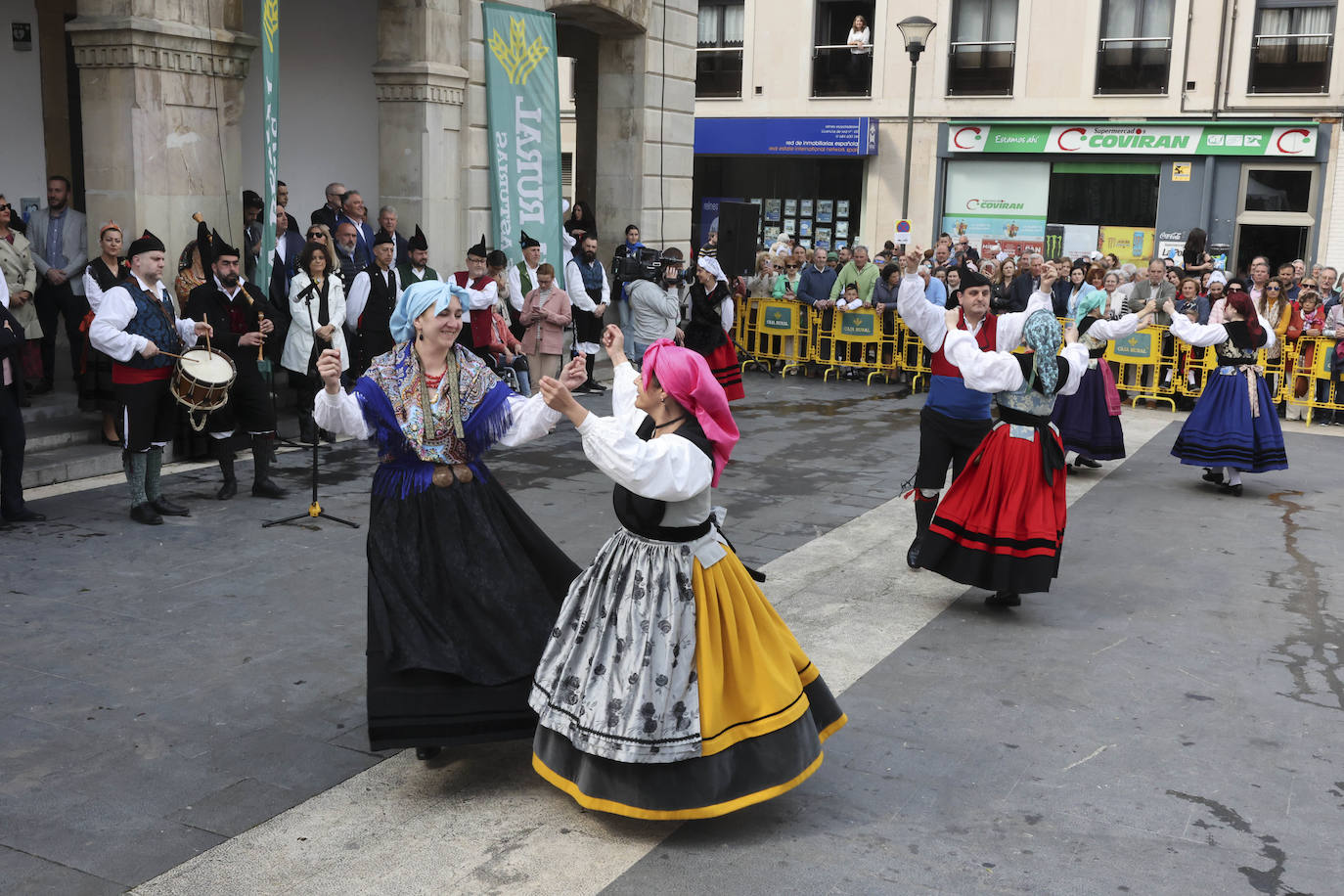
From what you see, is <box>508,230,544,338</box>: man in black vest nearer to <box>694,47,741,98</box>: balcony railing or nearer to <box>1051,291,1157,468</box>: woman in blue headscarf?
<box>1051,291,1157,468</box>: woman in blue headscarf

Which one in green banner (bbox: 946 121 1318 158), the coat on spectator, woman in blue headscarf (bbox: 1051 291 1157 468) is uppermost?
Result: green banner (bbox: 946 121 1318 158)

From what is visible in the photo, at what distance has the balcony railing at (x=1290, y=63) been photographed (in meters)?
24.6

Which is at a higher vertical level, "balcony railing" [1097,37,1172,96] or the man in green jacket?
"balcony railing" [1097,37,1172,96]

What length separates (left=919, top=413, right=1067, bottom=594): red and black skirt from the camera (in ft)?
22.8

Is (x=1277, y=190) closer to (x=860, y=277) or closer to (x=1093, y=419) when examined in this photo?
(x=860, y=277)

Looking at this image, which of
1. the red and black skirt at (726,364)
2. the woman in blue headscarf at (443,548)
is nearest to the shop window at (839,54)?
the red and black skirt at (726,364)

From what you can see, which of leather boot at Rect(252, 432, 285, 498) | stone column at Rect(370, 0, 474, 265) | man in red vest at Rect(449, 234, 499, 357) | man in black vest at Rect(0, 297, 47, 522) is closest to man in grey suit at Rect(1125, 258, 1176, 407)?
man in red vest at Rect(449, 234, 499, 357)

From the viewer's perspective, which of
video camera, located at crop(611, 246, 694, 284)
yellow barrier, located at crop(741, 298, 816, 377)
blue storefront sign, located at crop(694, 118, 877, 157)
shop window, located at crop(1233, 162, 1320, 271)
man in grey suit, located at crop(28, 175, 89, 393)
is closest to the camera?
man in grey suit, located at crop(28, 175, 89, 393)

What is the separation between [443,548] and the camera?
4805mm

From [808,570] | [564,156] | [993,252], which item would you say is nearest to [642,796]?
[808,570]

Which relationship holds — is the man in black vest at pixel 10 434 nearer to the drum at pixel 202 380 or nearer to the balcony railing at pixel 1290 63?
the drum at pixel 202 380

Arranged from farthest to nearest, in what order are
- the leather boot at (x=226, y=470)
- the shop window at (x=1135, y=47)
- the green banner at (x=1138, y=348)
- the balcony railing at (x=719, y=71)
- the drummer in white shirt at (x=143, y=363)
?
the balcony railing at (x=719, y=71), the shop window at (x=1135, y=47), the green banner at (x=1138, y=348), the leather boot at (x=226, y=470), the drummer in white shirt at (x=143, y=363)

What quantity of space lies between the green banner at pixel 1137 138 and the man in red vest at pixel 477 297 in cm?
1791

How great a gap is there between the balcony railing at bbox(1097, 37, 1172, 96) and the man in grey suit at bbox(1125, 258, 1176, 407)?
38.9 feet
